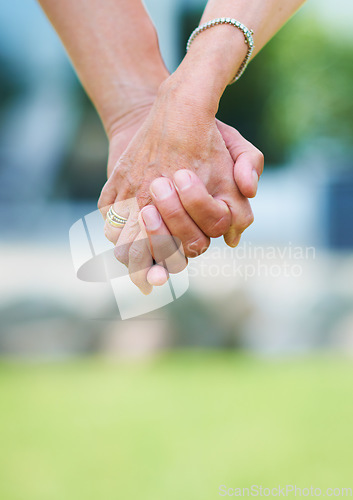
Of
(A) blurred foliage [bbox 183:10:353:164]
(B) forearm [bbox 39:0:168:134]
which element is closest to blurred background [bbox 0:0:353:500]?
(A) blurred foliage [bbox 183:10:353:164]

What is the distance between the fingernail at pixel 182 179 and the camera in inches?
51.6

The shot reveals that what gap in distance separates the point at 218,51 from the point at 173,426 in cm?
412

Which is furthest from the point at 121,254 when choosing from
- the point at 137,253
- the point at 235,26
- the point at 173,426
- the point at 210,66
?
the point at 173,426

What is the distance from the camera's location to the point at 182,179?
131cm

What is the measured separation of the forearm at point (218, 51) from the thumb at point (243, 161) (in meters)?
0.12

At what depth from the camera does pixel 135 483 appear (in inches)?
160

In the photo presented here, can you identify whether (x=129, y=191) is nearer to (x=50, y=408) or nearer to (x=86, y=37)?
(x=86, y=37)

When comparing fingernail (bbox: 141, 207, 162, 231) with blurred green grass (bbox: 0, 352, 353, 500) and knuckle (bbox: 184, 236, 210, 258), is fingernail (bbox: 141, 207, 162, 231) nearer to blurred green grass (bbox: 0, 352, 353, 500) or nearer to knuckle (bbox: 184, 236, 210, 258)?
knuckle (bbox: 184, 236, 210, 258)

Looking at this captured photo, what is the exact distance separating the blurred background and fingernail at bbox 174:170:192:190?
341cm

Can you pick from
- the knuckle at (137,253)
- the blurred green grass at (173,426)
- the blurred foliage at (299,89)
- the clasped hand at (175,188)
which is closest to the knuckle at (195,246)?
the clasped hand at (175,188)

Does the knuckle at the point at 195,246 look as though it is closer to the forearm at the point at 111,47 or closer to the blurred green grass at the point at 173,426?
the forearm at the point at 111,47

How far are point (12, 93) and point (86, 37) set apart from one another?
497 cm

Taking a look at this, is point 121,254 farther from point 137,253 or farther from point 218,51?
point 218,51

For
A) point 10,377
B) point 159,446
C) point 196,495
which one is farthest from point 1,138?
point 196,495
